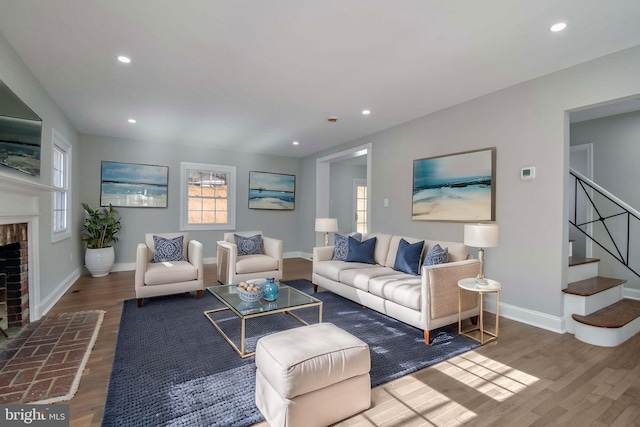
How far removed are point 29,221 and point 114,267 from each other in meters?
2.93

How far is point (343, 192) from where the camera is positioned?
27.2 feet

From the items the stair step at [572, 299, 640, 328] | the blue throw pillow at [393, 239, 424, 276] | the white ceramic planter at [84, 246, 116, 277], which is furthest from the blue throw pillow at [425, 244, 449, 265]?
the white ceramic planter at [84, 246, 116, 277]

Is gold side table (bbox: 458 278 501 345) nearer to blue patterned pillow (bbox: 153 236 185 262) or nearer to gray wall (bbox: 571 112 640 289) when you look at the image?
gray wall (bbox: 571 112 640 289)

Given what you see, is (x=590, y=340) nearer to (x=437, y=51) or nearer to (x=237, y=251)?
(x=437, y=51)

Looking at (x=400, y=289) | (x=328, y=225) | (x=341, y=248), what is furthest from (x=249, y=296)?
(x=328, y=225)

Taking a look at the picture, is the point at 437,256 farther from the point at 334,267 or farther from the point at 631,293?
the point at 631,293

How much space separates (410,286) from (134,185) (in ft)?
18.1

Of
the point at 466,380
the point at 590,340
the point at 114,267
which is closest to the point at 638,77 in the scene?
the point at 590,340

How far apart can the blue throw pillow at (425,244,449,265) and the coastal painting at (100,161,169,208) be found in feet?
17.3

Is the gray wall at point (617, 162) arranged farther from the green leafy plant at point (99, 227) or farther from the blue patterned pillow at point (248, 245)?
the green leafy plant at point (99, 227)

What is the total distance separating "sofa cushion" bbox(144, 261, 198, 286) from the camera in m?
3.69

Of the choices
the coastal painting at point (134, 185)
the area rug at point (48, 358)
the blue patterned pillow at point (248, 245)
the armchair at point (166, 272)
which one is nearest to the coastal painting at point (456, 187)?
the blue patterned pillow at point (248, 245)

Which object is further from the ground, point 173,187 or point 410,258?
point 173,187

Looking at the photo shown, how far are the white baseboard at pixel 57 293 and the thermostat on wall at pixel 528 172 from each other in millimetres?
5397
